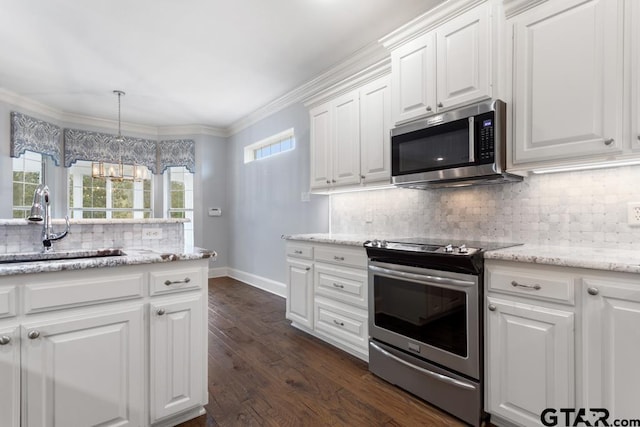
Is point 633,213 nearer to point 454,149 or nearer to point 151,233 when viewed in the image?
point 454,149

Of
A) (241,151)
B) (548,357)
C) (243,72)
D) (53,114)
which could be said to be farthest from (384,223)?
(53,114)

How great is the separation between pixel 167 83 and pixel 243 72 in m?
1.04

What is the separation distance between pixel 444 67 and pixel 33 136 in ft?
17.5

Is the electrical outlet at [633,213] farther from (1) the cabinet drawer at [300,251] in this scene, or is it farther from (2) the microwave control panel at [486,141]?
(1) the cabinet drawer at [300,251]

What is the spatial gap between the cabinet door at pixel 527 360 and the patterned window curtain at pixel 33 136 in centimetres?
568

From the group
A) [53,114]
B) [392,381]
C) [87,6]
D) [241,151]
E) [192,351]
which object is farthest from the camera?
[241,151]

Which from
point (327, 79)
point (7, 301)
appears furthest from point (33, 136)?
point (7, 301)

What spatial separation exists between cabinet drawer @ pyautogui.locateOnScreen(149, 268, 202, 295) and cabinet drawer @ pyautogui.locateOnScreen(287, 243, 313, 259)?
1.30m

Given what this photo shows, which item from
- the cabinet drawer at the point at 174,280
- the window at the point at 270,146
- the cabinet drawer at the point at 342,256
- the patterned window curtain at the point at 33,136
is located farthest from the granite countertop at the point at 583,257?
the patterned window curtain at the point at 33,136

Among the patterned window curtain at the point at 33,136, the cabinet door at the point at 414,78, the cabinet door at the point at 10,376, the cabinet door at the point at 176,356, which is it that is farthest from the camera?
the patterned window curtain at the point at 33,136

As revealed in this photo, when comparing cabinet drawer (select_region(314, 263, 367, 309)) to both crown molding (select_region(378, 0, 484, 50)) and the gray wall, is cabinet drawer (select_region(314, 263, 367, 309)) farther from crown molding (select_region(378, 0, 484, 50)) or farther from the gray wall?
crown molding (select_region(378, 0, 484, 50))

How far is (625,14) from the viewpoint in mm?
1471

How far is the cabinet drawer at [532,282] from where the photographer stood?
1.45 meters

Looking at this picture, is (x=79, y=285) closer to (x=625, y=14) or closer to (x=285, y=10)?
(x=285, y=10)
